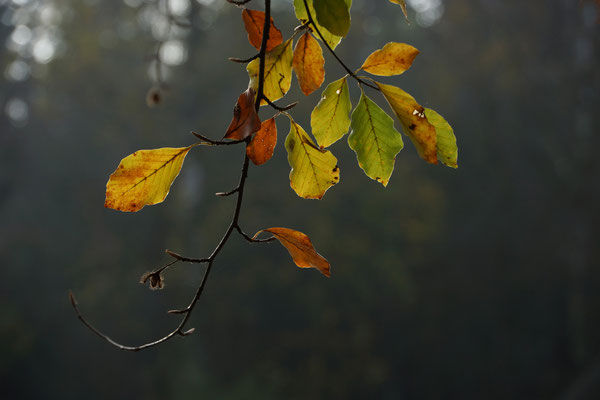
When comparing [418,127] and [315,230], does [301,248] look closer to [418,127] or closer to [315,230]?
[418,127]

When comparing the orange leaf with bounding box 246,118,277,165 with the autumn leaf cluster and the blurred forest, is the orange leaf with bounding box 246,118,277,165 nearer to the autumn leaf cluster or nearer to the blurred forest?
the autumn leaf cluster

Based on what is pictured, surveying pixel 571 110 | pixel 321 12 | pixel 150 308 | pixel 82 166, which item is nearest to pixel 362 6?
pixel 571 110

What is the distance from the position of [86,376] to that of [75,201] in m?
2.77

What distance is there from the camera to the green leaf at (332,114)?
452 mm

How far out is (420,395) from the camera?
728 centimetres

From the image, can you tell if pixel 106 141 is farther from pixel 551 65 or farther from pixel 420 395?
pixel 551 65

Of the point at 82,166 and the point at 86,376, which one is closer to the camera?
the point at 86,376

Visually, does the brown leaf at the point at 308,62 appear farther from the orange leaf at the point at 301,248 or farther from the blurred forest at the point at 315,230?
the blurred forest at the point at 315,230

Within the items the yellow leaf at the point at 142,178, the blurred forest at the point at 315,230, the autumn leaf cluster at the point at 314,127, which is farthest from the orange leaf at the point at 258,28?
the blurred forest at the point at 315,230

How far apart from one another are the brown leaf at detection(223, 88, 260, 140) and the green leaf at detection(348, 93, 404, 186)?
0.34 feet

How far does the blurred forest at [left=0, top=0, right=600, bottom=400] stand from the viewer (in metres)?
7.26

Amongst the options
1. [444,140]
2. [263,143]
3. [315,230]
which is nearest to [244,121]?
[263,143]

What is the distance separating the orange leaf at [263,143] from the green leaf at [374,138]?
7cm

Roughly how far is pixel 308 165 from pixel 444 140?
0.40ft
